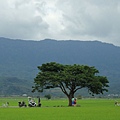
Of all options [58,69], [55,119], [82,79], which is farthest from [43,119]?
[58,69]

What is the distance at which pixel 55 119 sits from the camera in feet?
97.8

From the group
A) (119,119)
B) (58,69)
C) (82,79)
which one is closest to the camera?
(119,119)

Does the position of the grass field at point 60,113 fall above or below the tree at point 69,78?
below

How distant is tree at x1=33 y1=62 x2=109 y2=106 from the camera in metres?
63.1

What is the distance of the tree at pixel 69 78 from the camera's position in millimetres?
A: 63094

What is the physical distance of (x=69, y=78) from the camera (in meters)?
62.5

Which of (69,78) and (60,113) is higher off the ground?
(69,78)

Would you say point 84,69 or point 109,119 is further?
point 84,69

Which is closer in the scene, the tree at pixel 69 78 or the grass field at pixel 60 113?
the grass field at pixel 60 113

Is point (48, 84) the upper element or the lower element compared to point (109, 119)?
upper

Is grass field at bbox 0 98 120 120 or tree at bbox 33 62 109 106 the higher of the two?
tree at bbox 33 62 109 106

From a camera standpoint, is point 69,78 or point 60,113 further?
point 69,78

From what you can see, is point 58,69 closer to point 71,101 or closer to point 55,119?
point 71,101

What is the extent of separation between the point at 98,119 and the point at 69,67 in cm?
3647
